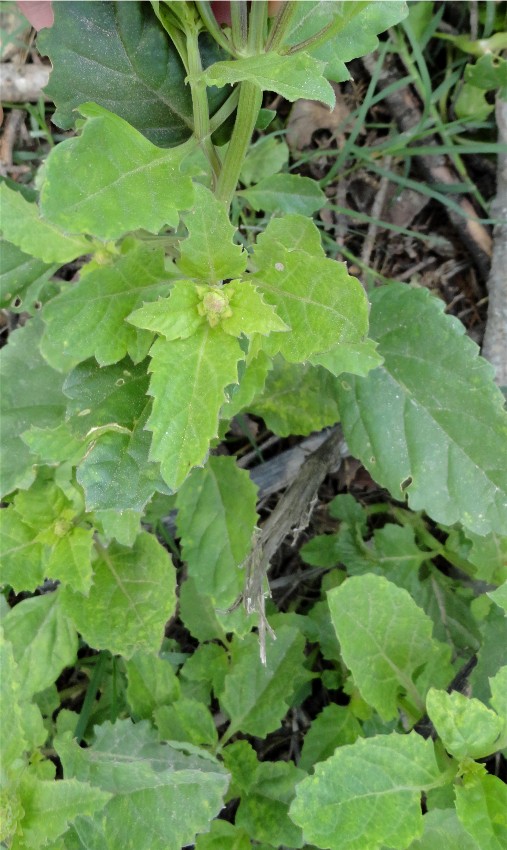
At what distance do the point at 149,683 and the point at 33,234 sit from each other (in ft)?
4.94

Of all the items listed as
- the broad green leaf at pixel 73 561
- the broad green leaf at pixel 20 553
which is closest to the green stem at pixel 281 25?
the broad green leaf at pixel 73 561

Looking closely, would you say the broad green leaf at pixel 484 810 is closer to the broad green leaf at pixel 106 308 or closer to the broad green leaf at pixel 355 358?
the broad green leaf at pixel 355 358

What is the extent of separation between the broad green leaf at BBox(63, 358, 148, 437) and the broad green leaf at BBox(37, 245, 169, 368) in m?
0.08

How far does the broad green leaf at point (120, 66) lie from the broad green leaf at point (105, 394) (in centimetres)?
60

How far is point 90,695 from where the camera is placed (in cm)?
256

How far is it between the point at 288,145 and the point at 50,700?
95.6 inches

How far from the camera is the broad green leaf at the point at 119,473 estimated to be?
1.58 meters

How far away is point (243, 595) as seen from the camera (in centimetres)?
208

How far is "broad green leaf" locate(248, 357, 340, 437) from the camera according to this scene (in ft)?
7.72

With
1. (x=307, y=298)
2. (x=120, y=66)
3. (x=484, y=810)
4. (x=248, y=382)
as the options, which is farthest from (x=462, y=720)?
(x=120, y=66)

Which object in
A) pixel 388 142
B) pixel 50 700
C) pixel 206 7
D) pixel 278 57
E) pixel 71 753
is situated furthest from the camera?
pixel 388 142

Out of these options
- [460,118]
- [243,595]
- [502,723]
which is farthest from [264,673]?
[460,118]

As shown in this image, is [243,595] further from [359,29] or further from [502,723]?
[359,29]

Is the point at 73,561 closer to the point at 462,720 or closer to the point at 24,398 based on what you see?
the point at 24,398
